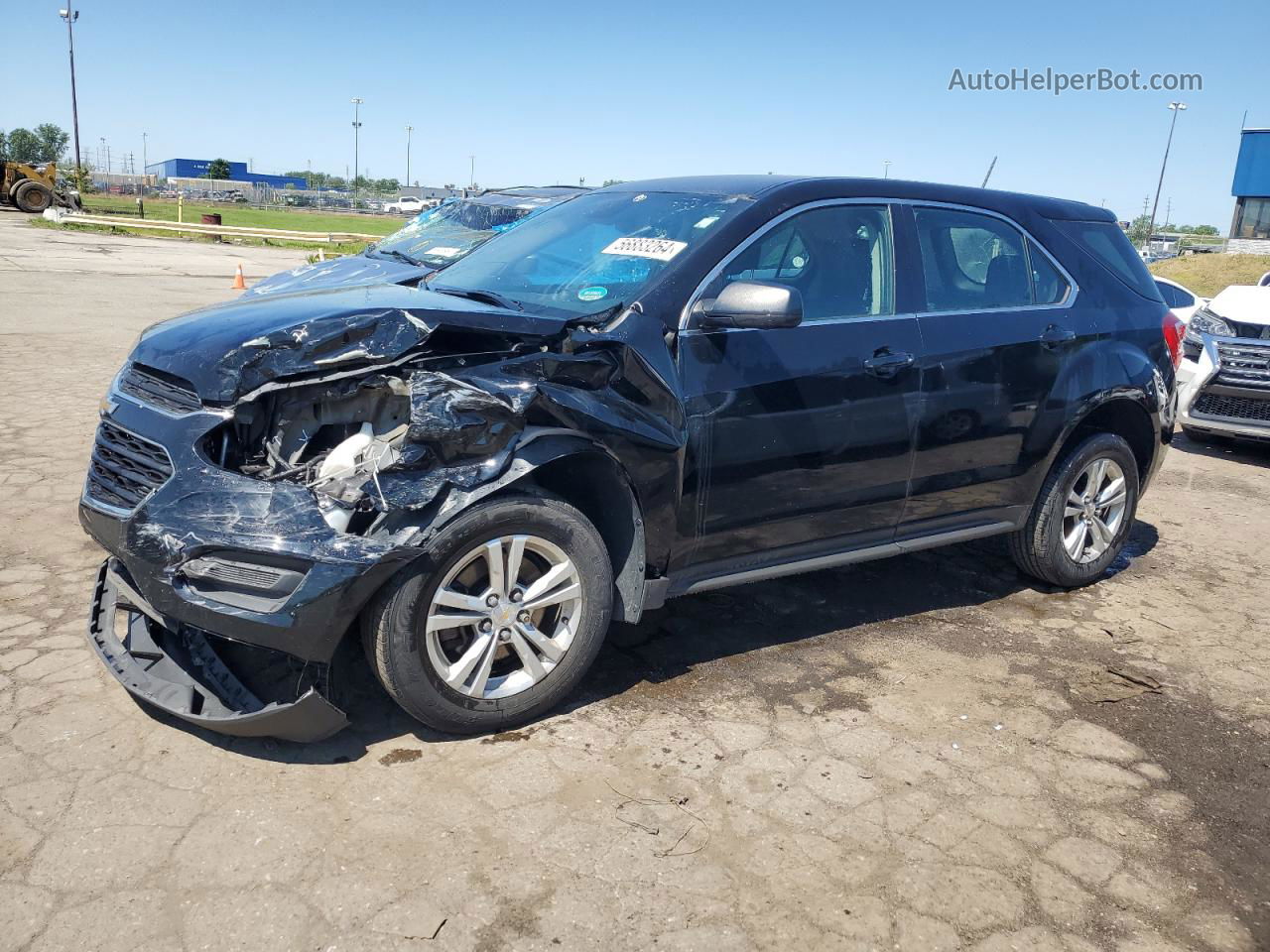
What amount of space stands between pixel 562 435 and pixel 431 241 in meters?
7.21

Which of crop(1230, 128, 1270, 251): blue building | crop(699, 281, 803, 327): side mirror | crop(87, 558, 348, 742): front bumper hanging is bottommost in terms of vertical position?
crop(87, 558, 348, 742): front bumper hanging

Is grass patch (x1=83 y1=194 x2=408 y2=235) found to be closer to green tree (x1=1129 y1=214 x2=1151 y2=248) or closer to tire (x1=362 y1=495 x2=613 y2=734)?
tire (x1=362 y1=495 x2=613 y2=734)

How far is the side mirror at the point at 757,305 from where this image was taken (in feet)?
11.8

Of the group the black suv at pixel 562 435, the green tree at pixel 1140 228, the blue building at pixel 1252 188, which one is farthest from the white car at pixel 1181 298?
the green tree at pixel 1140 228

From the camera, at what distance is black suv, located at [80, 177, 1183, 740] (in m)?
3.08

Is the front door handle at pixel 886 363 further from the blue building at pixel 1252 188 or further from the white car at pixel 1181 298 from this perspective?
the blue building at pixel 1252 188

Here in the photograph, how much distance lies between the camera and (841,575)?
532 centimetres

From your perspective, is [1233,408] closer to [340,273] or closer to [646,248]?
[646,248]

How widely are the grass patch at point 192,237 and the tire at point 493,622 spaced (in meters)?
28.3

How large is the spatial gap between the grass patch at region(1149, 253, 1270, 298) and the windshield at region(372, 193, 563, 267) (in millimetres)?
26825

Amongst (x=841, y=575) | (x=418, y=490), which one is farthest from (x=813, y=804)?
(x=841, y=575)


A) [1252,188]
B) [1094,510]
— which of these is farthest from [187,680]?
[1252,188]

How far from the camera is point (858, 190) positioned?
14.1ft

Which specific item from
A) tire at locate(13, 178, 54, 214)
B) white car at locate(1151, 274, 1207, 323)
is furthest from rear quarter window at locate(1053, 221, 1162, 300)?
tire at locate(13, 178, 54, 214)
